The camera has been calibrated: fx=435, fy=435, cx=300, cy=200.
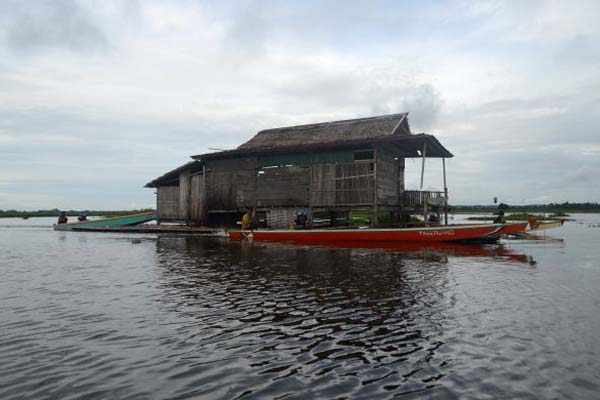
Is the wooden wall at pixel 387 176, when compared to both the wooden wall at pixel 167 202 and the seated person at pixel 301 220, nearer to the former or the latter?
the seated person at pixel 301 220

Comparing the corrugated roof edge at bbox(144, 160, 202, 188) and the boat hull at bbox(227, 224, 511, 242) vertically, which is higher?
the corrugated roof edge at bbox(144, 160, 202, 188)

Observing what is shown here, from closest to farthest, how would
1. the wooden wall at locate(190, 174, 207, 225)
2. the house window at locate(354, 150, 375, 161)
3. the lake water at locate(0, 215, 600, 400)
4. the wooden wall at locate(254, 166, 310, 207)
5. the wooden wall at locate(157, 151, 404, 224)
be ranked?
the lake water at locate(0, 215, 600, 400) < the wooden wall at locate(157, 151, 404, 224) < the house window at locate(354, 150, 375, 161) < the wooden wall at locate(254, 166, 310, 207) < the wooden wall at locate(190, 174, 207, 225)

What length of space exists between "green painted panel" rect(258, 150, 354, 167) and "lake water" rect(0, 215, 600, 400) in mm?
11998

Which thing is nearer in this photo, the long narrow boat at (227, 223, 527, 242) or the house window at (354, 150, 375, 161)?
the long narrow boat at (227, 223, 527, 242)

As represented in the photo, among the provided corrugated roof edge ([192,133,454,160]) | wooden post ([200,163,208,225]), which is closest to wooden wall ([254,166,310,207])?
corrugated roof edge ([192,133,454,160])

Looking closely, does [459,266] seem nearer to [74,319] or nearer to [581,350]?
[581,350]

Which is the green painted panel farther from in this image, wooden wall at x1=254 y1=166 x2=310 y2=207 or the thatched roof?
the thatched roof

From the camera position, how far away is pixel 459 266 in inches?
532

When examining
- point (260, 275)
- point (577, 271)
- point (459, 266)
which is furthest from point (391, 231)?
point (260, 275)

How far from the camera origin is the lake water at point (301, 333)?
15.1 feet

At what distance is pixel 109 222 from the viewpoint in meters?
36.3

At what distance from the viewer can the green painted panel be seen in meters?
24.1

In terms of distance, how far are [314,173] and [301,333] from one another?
62.0ft

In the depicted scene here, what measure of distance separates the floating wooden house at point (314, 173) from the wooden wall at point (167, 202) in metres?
1.73
